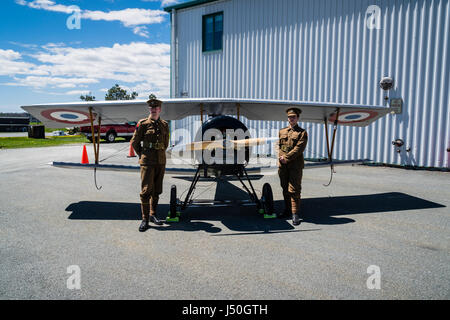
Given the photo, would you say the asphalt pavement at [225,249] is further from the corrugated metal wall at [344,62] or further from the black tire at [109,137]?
the black tire at [109,137]

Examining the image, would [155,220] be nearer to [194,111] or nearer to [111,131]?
[194,111]

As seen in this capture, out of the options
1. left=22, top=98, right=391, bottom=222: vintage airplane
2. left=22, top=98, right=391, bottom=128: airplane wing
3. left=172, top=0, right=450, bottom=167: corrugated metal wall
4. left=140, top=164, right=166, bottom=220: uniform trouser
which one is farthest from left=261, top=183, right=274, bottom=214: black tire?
left=172, top=0, right=450, bottom=167: corrugated metal wall

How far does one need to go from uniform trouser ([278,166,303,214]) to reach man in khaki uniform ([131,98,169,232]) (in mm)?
2109

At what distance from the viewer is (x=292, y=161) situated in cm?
539

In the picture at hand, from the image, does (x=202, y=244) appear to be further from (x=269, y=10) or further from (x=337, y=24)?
(x=269, y=10)

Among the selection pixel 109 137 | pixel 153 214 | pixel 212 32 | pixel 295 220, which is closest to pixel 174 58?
pixel 212 32

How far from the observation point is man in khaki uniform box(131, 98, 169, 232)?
4984 mm

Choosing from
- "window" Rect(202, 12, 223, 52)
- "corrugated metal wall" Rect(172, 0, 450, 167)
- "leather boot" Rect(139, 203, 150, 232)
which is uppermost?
"window" Rect(202, 12, 223, 52)

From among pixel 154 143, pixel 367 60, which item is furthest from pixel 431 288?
pixel 367 60

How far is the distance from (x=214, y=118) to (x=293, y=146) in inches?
60.2

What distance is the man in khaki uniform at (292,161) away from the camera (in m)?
Result: 5.27

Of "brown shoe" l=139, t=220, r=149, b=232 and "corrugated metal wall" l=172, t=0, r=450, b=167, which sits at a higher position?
"corrugated metal wall" l=172, t=0, r=450, b=167

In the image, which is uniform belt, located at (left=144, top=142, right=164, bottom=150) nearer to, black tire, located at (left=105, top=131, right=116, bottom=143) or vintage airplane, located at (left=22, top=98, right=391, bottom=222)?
vintage airplane, located at (left=22, top=98, right=391, bottom=222)

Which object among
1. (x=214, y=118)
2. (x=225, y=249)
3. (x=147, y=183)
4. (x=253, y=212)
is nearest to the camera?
(x=225, y=249)
